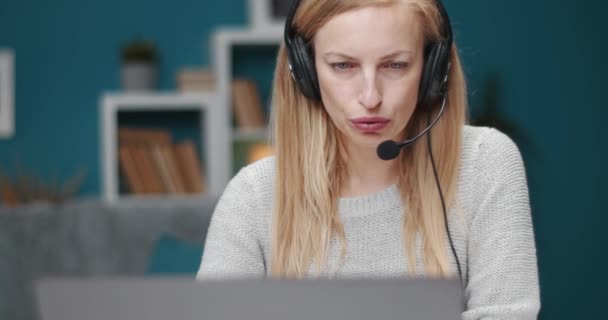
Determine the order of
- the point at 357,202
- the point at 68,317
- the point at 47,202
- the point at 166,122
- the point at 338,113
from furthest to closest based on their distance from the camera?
the point at 166,122
the point at 47,202
the point at 357,202
the point at 338,113
the point at 68,317

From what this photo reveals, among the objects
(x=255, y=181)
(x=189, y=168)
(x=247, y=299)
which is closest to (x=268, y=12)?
(x=189, y=168)

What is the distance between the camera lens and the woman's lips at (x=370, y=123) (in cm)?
120

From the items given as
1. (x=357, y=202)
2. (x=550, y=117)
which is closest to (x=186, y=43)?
(x=550, y=117)

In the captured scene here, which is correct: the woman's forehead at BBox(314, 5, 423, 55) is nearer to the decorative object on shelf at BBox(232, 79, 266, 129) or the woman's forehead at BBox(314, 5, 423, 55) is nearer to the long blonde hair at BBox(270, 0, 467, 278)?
the long blonde hair at BBox(270, 0, 467, 278)

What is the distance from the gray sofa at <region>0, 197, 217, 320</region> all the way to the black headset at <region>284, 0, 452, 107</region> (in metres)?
1.80

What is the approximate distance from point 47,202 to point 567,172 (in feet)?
6.90

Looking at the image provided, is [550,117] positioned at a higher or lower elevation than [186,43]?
lower

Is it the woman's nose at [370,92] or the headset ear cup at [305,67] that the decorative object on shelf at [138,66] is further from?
the woman's nose at [370,92]

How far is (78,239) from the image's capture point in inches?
119

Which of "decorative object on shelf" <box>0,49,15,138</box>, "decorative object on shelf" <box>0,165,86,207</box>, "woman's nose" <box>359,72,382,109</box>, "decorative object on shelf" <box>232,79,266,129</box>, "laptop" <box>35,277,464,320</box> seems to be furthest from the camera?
"decorative object on shelf" <box>0,49,15,138</box>

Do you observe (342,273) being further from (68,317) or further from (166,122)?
(166,122)

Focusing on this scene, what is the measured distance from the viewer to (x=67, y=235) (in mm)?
3037

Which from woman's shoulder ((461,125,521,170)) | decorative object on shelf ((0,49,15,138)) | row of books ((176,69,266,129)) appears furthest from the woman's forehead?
decorative object on shelf ((0,49,15,138))

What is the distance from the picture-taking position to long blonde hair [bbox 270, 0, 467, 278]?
51.5 inches
